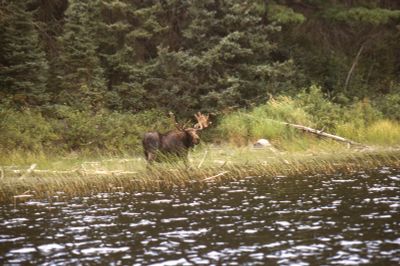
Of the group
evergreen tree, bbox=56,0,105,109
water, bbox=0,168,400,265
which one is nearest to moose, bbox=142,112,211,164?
water, bbox=0,168,400,265

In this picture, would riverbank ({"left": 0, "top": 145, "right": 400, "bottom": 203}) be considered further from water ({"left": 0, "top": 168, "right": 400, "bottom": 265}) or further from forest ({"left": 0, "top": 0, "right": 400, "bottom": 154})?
forest ({"left": 0, "top": 0, "right": 400, "bottom": 154})

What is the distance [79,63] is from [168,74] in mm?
4008

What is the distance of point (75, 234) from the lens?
10031 millimetres

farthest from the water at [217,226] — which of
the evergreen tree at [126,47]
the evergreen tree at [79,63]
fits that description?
the evergreen tree at [126,47]

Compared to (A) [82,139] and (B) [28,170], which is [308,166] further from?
(A) [82,139]

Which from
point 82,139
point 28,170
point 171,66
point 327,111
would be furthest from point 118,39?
point 28,170

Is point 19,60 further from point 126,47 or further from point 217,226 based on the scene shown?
point 217,226

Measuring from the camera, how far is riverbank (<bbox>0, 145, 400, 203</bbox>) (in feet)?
46.8

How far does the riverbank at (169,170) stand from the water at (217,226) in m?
0.83

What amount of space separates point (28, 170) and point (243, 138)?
10.2 metres

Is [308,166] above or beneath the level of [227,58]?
beneath

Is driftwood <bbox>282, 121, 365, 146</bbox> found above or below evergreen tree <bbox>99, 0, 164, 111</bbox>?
below

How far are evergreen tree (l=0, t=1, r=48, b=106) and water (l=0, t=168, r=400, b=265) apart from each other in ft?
37.3

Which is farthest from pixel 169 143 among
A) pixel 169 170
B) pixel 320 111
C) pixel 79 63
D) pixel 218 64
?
pixel 218 64
